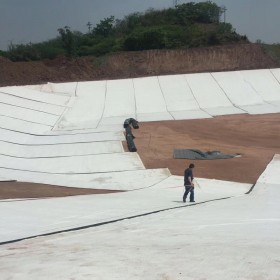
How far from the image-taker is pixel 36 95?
3806cm

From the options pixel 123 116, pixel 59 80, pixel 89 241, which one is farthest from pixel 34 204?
Result: pixel 59 80

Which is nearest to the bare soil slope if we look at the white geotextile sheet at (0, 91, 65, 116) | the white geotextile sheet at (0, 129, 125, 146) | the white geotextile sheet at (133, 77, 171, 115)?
the white geotextile sheet at (133, 77, 171, 115)

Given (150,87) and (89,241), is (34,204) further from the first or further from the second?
(150,87)

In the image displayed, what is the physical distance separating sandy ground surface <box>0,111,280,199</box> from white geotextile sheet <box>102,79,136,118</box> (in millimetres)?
4540

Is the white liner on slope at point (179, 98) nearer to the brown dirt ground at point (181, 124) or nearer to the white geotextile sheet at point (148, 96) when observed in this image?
the white geotextile sheet at point (148, 96)

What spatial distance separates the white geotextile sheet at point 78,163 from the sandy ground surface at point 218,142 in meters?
0.87

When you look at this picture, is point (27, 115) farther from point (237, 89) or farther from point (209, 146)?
point (237, 89)

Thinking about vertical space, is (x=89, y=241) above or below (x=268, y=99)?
below

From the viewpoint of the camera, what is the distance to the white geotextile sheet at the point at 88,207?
30.8 ft

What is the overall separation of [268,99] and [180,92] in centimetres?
743

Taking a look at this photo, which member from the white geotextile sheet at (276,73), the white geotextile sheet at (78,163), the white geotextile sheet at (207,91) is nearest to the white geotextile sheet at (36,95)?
the white geotextile sheet at (207,91)

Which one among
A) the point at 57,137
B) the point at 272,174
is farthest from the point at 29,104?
the point at 272,174

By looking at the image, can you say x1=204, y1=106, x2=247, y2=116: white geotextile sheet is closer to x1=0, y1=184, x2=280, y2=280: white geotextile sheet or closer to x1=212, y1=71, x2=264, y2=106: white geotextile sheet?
x1=212, y1=71, x2=264, y2=106: white geotextile sheet

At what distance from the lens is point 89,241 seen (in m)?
7.67
